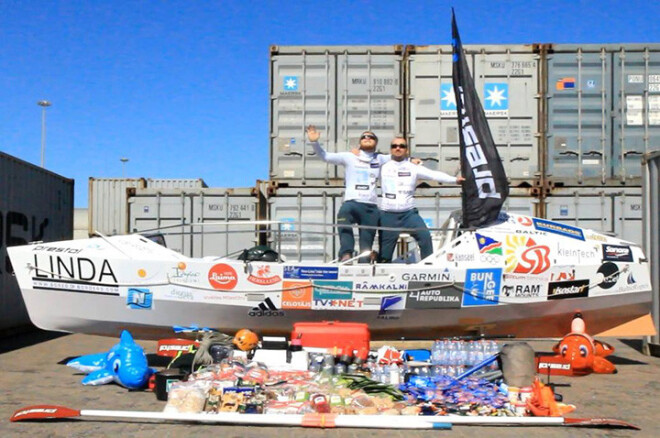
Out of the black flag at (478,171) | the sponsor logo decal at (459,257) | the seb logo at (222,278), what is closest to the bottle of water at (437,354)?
the sponsor logo decal at (459,257)

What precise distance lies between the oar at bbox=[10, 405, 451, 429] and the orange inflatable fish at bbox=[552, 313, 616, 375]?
2537mm

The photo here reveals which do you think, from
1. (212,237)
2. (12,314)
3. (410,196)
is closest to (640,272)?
(410,196)

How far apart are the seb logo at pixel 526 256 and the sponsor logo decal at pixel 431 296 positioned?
63 centimetres

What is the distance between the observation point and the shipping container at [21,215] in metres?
8.89

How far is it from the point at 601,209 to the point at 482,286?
5498mm

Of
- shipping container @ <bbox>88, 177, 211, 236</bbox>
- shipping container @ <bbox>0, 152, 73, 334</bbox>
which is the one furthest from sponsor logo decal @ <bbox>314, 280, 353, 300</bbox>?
shipping container @ <bbox>88, 177, 211, 236</bbox>

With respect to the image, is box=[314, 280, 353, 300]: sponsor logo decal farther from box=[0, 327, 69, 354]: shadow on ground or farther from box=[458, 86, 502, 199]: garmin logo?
box=[0, 327, 69, 354]: shadow on ground

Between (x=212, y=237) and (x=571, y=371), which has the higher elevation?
(x=212, y=237)

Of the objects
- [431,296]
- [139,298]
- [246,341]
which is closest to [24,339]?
[139,298]

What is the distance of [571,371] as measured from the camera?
621cm

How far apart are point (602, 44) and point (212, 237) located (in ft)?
25.3

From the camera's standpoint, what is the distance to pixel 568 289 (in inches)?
263

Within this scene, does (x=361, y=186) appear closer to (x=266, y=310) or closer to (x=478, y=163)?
(x=478, y=163)

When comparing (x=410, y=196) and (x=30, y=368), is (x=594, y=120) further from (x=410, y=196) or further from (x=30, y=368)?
(x=30, y=368)
